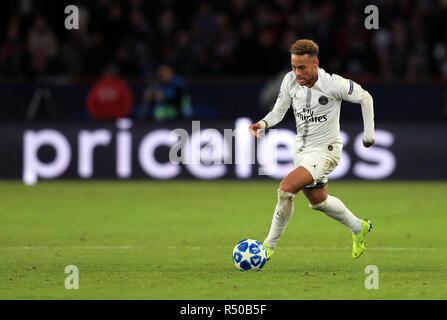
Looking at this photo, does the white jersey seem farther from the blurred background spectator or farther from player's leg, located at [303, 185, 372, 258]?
the blurred background spectator

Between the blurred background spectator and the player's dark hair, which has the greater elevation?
the blurred background spectator

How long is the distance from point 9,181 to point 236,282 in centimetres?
979

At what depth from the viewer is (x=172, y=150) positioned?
16.4 m

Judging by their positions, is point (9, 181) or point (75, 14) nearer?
point (9, 181)

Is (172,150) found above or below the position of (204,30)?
below

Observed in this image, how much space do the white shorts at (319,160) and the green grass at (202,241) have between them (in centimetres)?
78

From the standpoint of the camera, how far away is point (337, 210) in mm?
8914

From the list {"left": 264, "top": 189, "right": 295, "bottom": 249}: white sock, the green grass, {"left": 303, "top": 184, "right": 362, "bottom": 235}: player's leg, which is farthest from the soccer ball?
{"left": 303, "top": 184, "right": 362, "bottom": 235}: player's leg

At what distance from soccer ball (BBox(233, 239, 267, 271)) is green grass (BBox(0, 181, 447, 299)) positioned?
76 mm

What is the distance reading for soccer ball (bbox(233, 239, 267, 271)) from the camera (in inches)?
328
